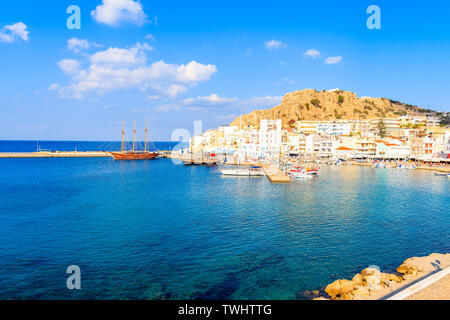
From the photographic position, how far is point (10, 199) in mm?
36094

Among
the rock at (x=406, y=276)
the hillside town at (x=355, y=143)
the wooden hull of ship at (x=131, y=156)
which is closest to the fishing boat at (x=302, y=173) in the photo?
the hillside town at (x=355, y=143)

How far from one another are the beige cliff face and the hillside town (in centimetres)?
3340

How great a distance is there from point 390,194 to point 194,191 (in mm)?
27545

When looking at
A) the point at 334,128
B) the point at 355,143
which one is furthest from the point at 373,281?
the point at 334,128

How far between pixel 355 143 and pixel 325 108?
8169 cm

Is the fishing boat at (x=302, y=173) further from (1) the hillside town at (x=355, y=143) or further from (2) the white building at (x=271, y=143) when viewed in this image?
(2) the white building at (x=271, y=143)

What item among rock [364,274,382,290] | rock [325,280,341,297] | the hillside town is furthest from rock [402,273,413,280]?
the hillside town

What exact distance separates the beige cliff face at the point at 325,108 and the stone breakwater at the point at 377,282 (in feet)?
496

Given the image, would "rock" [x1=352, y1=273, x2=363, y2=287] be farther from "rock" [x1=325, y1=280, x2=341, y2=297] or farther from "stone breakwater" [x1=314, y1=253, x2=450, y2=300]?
"rock" [x1=325, y1=280, x2=341, y2=297]

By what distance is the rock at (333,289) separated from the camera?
13312 mm

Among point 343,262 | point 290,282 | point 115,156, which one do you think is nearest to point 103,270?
point 290,282

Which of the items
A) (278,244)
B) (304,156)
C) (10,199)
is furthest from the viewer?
(304,156)

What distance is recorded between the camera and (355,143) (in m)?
97.7
